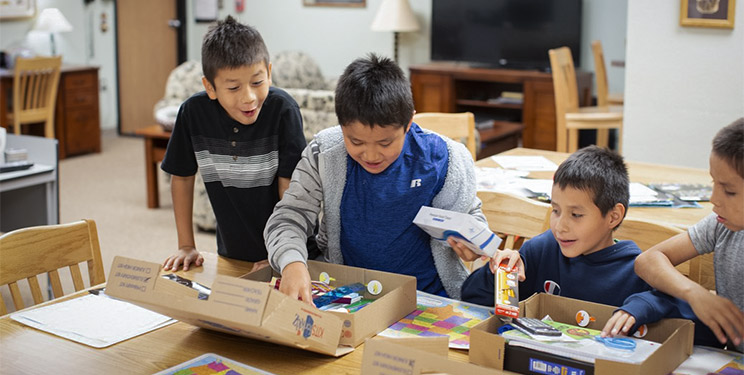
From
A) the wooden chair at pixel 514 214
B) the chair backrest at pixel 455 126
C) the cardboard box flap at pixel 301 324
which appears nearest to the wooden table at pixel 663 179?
the wooden chair at pixel 514 214

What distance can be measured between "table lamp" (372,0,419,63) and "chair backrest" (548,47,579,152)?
200cm

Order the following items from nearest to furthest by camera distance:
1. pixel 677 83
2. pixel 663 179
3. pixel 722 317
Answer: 1. pixel 722 317
2. pixel 663 179
3. pixel 677 83

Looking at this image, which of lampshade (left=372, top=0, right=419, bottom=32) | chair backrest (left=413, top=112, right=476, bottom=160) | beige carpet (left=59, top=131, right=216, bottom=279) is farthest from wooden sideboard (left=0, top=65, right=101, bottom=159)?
chair backrest (left=413, top=112, right=476, bottom=160)

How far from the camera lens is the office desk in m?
1.40

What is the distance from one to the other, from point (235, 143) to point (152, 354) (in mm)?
723

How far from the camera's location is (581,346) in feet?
4.44

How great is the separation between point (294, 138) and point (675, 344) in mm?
1048

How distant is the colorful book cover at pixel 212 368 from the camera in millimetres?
1368

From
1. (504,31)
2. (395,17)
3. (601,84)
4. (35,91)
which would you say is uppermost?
(395,17)

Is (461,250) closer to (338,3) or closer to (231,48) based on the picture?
(231,48)

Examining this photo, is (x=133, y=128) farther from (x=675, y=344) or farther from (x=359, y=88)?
(x=675, y=344)

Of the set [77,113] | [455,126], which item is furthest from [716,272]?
[77,113]

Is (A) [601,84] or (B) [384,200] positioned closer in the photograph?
(B) [384,200]

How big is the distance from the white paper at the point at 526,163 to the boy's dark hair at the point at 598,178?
1337mm
